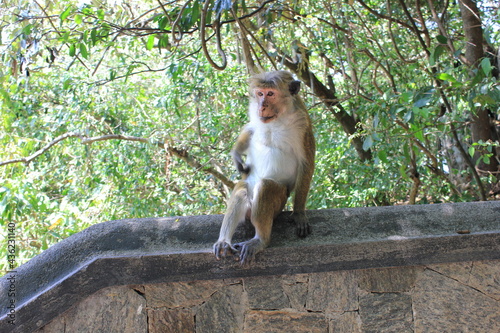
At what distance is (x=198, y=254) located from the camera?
2.52 m

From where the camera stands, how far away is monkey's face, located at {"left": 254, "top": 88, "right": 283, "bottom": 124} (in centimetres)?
332

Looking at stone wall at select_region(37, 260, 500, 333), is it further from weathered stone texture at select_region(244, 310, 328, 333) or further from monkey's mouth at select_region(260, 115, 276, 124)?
monkey's mouth at select_region(260, 115, 276, 124)

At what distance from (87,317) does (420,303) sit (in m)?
1.80

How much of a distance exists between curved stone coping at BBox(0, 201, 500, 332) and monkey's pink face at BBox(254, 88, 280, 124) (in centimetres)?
87

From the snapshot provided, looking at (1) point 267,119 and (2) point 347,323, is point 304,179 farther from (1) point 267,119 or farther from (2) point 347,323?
(2) point 347,323

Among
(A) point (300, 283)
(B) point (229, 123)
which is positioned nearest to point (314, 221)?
(A) point (300, 283)

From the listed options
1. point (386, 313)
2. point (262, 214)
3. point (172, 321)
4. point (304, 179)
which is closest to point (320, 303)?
point (386, 313)

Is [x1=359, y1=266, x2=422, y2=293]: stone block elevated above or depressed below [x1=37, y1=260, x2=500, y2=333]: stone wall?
above

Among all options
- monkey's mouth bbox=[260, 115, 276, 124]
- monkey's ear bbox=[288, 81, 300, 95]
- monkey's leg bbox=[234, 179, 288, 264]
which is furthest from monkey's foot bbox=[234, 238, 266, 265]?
monkey's ear bbox=[288, 81, 300, 95]

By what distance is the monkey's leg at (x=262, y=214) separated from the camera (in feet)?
8.43

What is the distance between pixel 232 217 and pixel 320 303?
0.72 meters

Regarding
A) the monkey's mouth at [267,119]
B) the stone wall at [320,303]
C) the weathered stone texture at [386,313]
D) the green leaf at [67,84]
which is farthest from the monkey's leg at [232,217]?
the green leaf at [67,84]

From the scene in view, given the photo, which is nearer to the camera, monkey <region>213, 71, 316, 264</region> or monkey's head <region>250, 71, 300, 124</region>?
monkey <region>213, 71, 316, 264</region>

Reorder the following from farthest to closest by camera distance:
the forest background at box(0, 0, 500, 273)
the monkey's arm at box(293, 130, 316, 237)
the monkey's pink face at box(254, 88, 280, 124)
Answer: the forest background at box(0, 0, 500, 273) < the monkey's pink face at box(254, 88, 280, 124) < the monkey's arm at box(293, 130, 316, 237)
